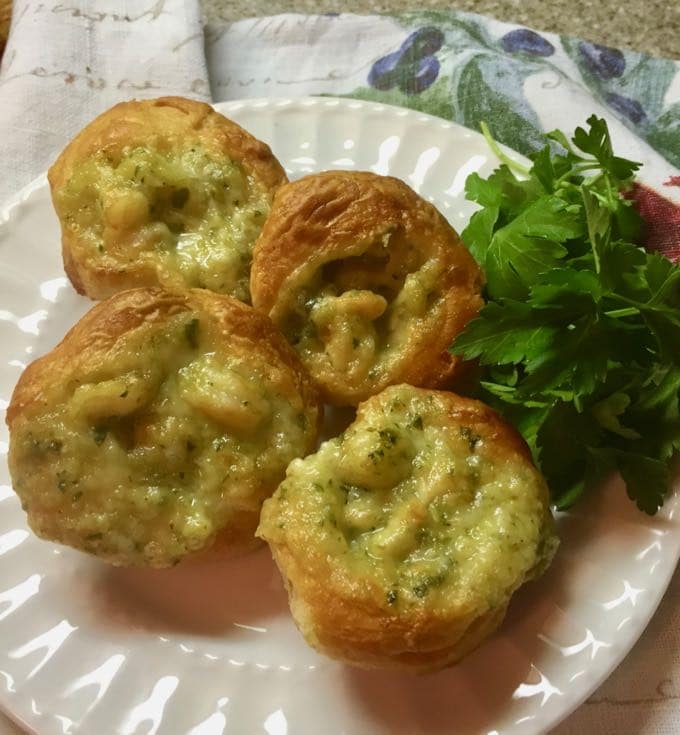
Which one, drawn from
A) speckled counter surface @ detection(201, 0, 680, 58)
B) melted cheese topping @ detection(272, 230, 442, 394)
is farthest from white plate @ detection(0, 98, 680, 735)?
speckled counter surface @ detection(201, 0, 680, 58)

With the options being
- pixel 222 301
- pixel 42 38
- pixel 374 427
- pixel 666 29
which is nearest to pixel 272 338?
pixel 222 301

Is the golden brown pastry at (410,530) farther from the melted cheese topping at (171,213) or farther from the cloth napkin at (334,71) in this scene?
the cloth napkin at (334,71)

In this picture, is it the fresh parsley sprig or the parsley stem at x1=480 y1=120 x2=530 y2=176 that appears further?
the parsley stem at x1=480 y1=120 x2=530 y2=176

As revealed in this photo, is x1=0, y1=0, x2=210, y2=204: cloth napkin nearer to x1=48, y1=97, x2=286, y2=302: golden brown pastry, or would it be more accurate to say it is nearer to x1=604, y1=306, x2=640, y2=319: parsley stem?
x1=48, y1=97, x2=286, y2=302: golden brown pastry

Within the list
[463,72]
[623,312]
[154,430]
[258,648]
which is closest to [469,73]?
[463,72]

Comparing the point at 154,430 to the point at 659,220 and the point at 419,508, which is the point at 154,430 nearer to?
the point at 419,508
